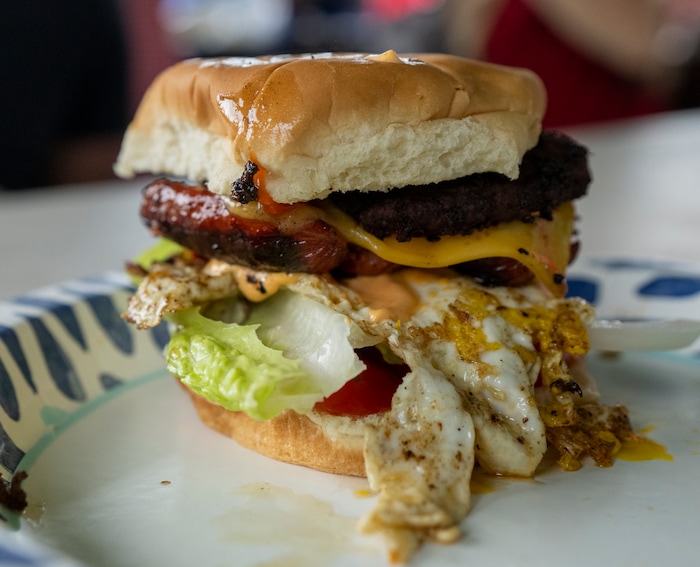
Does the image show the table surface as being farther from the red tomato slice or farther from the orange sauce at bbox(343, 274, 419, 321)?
the red tomato slice

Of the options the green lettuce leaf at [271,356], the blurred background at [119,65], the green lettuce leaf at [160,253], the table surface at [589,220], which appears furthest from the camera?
the blurred background at [119,65]

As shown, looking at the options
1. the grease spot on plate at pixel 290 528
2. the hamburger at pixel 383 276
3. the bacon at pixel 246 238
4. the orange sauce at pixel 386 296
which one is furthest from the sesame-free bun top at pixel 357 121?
the grease spot on plate at pixel 290 528

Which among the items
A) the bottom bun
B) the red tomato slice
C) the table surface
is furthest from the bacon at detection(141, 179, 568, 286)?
the table surface

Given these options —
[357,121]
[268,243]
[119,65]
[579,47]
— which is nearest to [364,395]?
[268,243]

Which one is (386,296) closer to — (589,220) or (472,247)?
(472,247)

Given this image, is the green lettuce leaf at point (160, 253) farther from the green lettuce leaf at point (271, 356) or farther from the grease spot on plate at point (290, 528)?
the grease spot on plate at point (290, 528)

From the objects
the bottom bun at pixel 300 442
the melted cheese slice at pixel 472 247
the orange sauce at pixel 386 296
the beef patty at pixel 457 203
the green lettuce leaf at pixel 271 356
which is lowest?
the bottom bun at pixel 300 442

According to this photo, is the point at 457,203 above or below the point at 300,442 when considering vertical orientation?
above
